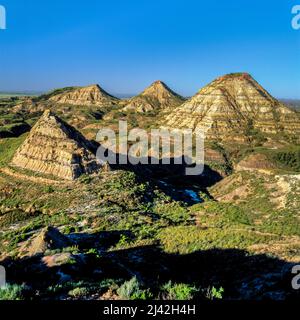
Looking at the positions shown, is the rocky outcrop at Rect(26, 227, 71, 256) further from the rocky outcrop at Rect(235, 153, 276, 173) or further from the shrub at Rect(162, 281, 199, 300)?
the rocky outcrop at Rect(235, 153, 276, 173)

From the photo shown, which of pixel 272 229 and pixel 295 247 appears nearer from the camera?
pixel 295 247

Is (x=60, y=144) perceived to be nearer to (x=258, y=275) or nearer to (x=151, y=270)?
(x=151, y=270)

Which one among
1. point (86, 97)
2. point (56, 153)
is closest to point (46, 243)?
point (56, 153)

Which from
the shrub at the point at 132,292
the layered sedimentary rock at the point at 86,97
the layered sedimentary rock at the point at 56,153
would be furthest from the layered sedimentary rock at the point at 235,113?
the shrub at the point at 132,292

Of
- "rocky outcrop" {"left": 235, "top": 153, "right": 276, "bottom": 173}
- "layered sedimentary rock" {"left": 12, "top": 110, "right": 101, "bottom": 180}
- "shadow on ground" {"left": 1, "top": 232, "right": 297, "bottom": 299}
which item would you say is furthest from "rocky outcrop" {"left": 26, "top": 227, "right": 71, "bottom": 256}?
"rocky outcrop" {"left": 235, "top": 153, "right": 276, "bottom": 173}

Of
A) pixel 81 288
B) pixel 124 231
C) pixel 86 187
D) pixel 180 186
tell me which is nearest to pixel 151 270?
pixel 81 288

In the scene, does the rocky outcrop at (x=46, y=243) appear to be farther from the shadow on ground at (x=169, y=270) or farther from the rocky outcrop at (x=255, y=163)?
the rocky outcrop at (x=255, y=163)
